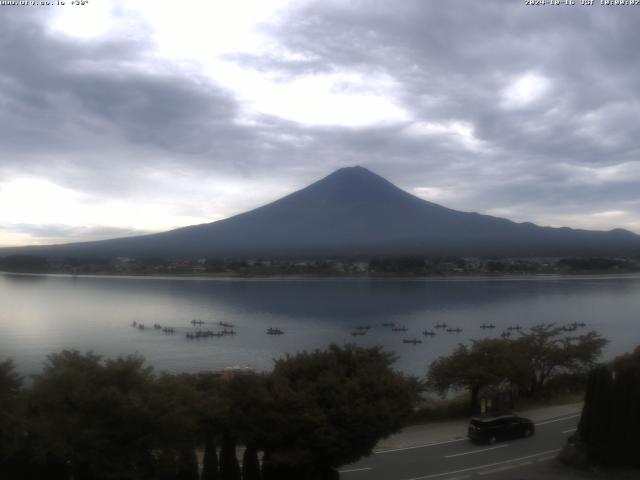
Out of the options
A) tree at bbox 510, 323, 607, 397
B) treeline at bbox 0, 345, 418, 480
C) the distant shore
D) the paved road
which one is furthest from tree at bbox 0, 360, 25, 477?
the distant shore

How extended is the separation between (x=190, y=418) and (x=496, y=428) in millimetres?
4457

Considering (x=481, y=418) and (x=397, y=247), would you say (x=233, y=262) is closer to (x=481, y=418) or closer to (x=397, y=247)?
(x=397, y=247)

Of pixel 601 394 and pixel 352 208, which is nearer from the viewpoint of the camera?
pixel 601 394

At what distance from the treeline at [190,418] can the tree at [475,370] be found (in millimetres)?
4557

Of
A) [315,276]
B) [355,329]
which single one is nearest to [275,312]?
[355,329]

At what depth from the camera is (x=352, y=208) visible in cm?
9119

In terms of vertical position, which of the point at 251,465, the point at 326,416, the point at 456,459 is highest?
the point at 326,416

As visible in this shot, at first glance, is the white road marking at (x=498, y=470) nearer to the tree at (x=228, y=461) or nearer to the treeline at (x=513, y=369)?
the tree at (x=228, y=461)

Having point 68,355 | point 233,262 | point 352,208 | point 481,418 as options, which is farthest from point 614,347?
point 352,208

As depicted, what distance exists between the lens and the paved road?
7309 mm

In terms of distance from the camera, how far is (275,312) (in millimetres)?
33500

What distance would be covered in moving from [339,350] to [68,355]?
109 inches

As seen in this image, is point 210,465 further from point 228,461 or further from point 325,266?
point 325,266

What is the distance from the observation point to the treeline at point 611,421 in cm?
736
